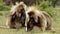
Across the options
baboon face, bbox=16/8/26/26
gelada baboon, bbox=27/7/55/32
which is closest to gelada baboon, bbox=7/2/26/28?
baboon face, bbox=16/8/26/26

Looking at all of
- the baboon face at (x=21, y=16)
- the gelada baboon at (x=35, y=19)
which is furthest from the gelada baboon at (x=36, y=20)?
the baboon face at (x=21, y=16)

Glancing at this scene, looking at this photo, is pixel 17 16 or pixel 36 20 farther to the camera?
pixel 17 16

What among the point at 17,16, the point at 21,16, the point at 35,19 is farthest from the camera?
the point at 21,16

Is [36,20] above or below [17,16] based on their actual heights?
below

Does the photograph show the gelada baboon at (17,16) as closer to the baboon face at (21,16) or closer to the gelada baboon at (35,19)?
the baboon face at (21,16)

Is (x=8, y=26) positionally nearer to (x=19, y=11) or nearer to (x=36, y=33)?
(x=19, y=11)

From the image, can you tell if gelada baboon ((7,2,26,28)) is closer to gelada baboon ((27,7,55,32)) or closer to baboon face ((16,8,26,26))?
baboon face ((16,8,26,26))

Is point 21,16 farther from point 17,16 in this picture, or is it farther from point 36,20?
point 36,20

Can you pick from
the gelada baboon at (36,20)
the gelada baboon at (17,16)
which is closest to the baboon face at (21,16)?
the gelada baboon at (17,16)

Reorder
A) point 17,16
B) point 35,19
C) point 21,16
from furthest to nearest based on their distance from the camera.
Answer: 1. point 21,16
2. point 17,16
3. point 35,19

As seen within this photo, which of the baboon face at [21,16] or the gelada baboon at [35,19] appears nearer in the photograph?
the gelada baboon at [35,19]

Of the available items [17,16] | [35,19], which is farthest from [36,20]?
[17,16]

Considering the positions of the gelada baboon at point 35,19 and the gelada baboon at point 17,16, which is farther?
the gelada baboon at point 17,16

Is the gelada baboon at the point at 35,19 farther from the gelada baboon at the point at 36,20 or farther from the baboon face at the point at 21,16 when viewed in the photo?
the baboon face at the point at 21,16
